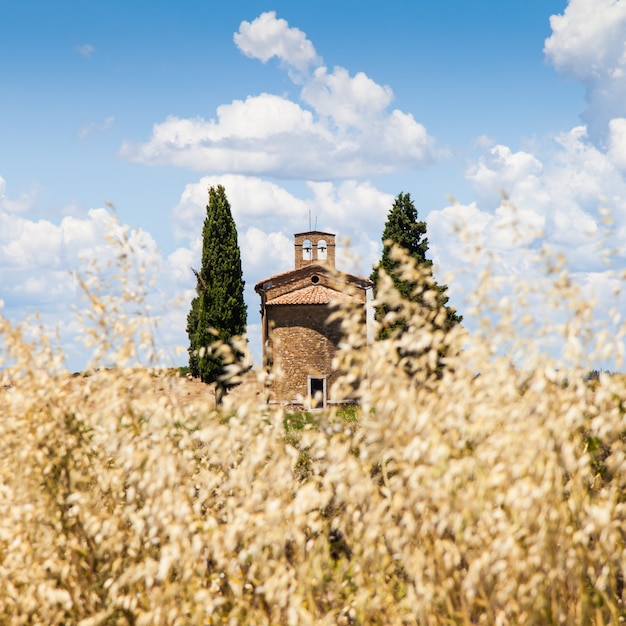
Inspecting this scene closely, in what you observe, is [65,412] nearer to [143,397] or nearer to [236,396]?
[143,397]

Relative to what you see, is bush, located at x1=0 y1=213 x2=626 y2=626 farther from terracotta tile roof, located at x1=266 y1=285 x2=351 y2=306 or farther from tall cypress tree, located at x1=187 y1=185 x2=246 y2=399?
terracotta tile roof, located at x1=266 y1=285 x2=351 y2=306

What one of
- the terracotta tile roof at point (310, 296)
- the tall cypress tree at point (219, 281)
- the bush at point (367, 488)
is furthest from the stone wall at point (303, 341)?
the bush at point (367, 488)

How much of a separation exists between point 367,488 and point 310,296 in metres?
31.1

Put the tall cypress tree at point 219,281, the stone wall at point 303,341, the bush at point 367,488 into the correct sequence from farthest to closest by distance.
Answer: the stone wall at point 303,341, the tall cypress tree at point 219,281, the bush at point 367,488

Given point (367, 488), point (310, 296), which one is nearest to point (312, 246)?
point (310, 296)

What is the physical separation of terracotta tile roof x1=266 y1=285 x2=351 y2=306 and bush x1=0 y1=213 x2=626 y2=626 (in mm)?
28848

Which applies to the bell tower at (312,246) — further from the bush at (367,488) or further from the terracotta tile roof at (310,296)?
the bush at (367,488)

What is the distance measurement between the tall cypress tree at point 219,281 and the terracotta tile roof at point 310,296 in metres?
2.36

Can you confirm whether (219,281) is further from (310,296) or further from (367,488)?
(367,488)

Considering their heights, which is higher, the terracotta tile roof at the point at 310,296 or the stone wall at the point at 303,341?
the terracotta tile roof at the point at 310,296

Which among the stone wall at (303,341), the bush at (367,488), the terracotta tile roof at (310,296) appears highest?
the terracotta tile roof at (310,296)

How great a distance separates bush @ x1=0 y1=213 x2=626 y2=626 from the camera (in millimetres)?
4176

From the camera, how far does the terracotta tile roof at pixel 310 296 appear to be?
35031mm

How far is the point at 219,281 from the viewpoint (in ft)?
111
